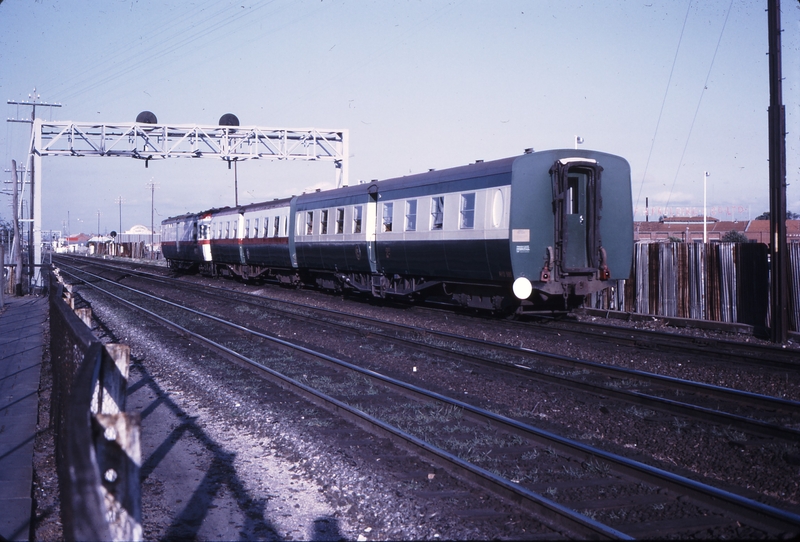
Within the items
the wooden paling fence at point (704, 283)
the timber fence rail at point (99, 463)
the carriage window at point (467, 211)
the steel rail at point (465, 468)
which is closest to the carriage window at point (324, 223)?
the carriage window at point (467, 211)

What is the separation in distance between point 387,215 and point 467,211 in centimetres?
385

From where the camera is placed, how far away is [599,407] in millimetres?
7773

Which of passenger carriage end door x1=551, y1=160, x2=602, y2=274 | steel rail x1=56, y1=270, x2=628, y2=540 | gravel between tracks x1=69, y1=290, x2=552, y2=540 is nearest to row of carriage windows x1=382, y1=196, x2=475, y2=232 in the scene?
passenger carriage end door x1=551, y1=160, x2=602, y2=274

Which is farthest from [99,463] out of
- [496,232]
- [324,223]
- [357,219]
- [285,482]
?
[324,223]

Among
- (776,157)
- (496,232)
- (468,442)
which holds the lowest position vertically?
(468,442)

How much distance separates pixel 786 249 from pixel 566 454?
990 cm

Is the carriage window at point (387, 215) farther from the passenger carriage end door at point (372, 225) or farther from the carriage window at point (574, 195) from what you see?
the carriage window at point (574, 195)

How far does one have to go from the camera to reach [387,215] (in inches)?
707

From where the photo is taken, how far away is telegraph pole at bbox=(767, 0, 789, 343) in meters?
13.0

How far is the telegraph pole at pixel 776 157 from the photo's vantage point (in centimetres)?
1298

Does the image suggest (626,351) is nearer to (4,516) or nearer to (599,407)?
(599,407)

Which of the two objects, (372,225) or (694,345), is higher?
(372,225)

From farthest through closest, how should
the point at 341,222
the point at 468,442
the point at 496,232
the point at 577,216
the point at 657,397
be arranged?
the point at 341,222 < the point at 577,216 < the point at 496,232 < the point at 657,397 < the point at 468,442

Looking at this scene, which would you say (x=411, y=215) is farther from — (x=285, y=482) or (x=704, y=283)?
(x=285, y=482)
